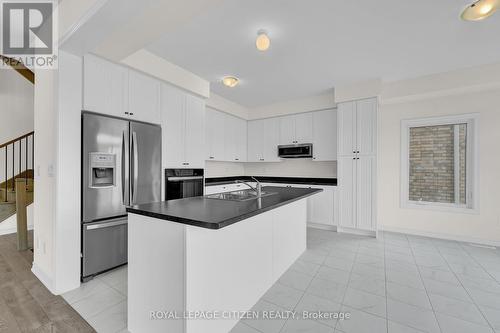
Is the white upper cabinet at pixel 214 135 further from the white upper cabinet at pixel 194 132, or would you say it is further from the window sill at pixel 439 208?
the window sill at pixel 439 208

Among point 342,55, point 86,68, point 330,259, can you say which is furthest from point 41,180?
point 342,55

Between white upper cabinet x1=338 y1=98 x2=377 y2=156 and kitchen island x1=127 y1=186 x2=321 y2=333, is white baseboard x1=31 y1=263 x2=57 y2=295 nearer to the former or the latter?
kitchen island x1=127 y1=186 x2=321 y2=333

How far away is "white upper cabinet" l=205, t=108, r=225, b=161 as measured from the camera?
4.51 m

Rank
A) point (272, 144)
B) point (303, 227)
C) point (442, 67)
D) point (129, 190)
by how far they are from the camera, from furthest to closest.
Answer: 1. point (272, 144)
2. point (442, 67)
3. point (303, 227)
4. point (129, 190)

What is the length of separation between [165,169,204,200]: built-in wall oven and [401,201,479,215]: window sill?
12.2 feet

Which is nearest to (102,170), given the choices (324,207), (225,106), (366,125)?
(225,106)

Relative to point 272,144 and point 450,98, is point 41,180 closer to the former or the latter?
point 272,144

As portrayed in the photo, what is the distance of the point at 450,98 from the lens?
3.71m

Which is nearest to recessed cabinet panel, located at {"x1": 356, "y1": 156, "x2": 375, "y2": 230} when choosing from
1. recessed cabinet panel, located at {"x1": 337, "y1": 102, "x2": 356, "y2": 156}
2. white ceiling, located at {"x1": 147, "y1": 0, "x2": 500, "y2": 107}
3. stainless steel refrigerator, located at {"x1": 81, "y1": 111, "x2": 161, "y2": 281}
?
recessed cabinet panel, located at {"x1": 337, "y1": 102, "x2": 356, "y2": 156}

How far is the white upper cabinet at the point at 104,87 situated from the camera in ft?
7.55

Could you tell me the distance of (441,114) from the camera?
3.79 meters

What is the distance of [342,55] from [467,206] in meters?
3.26

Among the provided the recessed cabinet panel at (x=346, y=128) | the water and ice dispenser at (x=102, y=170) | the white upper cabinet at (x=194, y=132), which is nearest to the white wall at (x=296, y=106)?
the recessed cabinet panel at (x=346, y=128)

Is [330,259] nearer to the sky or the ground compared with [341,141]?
nearer to the ground
